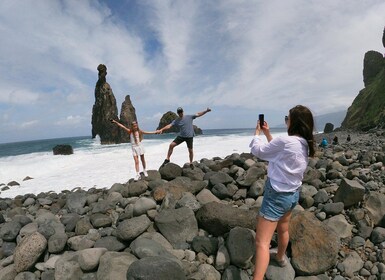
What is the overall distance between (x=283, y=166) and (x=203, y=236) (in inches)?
91.7

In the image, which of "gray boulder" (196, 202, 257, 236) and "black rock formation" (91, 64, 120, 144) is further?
"black rock formation" (91, 64, 120, 144)

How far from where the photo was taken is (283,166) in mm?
2719

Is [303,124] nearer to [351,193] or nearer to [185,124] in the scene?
[351,193]

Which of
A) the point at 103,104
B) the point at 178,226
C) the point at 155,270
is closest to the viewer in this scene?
the point at 155,270

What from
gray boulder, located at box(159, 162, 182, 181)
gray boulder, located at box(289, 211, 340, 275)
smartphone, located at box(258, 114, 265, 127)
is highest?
smartphone, located at box(258, 114, 265, 127)

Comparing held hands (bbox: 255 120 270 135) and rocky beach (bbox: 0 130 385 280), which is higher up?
held hands (bbox: 255 120 270 135)

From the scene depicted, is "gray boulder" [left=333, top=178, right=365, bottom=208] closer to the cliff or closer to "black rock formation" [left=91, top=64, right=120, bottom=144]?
the cliff

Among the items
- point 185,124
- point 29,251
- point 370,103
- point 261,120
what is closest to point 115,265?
point 29,251

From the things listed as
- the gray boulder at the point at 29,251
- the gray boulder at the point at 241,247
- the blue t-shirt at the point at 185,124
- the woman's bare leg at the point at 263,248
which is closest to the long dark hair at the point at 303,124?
the woman's bare leg at the point at 263,248

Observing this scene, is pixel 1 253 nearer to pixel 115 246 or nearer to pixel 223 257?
pixel 115 246

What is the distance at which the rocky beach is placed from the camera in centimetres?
374

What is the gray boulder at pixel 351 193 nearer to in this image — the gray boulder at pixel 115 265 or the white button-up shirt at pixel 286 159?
the white button-up shirt at pixel 286 159

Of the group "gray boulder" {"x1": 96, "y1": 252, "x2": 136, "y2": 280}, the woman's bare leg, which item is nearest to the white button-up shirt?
the woman's bare leg

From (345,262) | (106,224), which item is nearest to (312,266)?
(345,262)
